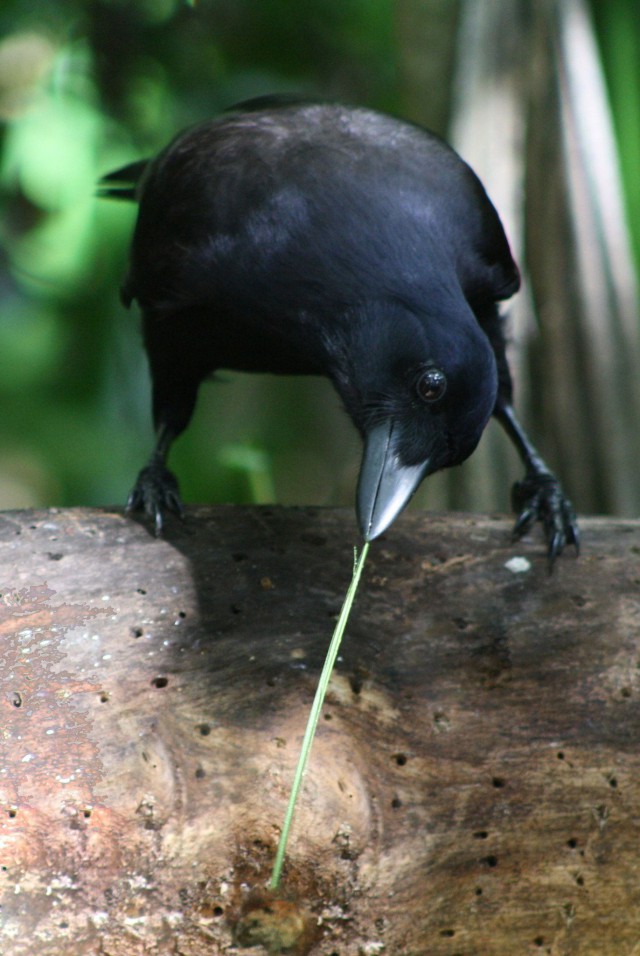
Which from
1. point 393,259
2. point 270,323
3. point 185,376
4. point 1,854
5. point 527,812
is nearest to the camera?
point 1,854

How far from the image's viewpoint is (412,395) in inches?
64.8

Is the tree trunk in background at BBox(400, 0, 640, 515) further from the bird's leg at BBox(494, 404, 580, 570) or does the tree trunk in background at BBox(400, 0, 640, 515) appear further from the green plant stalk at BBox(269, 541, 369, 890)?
the green plant stalk at BBox(269, 541, 369, 890)

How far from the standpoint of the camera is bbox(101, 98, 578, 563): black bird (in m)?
1.64

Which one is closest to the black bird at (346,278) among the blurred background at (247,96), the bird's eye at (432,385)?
the bird's eye at (432,385)

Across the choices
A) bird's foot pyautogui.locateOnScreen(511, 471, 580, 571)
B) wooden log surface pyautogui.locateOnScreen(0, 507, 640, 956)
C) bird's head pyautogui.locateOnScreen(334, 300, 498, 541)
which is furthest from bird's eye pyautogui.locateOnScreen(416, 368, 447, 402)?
bird's foot pyautogui.locateOnScreen(511, 471, 580, 571)

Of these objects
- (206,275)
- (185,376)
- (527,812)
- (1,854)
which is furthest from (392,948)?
(185,376)

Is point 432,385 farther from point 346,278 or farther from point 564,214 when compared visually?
point 564,214

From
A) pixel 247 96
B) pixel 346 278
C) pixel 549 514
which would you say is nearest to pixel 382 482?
pixel 346 278

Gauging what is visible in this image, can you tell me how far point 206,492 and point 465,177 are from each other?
1684 millimetres

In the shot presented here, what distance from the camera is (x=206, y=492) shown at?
3443 mm

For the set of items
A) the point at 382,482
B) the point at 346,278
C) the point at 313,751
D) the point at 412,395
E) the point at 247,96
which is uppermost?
the point at 247,96

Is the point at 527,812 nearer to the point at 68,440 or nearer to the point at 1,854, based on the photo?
the point at 1,854

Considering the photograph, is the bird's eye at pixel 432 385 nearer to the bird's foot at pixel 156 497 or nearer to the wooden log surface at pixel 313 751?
the wooden log surface at pixel 313 751

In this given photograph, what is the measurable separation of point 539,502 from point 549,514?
0.07 metres
